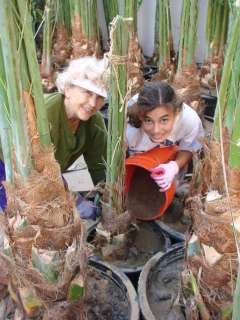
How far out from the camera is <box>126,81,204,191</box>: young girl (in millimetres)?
1495

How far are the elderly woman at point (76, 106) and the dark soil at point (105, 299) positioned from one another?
0.49 metres

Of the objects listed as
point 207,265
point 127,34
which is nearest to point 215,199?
point 207,265

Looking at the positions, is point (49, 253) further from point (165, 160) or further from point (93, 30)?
point (93, 30)

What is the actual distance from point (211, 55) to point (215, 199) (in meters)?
2.10

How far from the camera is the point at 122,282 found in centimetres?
123

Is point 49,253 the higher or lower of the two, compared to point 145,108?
lower

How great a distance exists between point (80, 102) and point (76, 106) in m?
0.03

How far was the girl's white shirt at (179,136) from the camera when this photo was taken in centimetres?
163

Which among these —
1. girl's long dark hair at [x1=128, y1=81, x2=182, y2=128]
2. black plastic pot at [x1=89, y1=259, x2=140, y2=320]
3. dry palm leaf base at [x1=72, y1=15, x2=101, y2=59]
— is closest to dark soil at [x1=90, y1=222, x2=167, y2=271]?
black plastic pot at [x1=89, y1=259, x2=140, y2=320]

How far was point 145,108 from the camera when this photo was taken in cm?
149

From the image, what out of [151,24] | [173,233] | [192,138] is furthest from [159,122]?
[151,24]

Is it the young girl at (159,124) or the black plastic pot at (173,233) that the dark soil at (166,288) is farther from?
the young girl at (159,124)

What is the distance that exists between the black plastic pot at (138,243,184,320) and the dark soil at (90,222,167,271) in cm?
9

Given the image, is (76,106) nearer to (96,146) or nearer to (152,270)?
(96,146)
